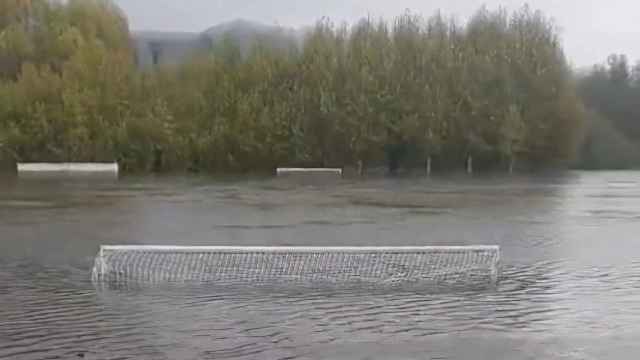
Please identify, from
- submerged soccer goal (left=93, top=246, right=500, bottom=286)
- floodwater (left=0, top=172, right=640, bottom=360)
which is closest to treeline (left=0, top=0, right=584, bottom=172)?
floodwater (left=0, top=172, right=640, bottom=360)

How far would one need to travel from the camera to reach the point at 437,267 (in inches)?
504

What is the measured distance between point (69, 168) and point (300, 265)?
4763 centimetres

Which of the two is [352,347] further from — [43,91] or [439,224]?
[43,91]

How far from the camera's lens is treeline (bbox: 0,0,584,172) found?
199ft

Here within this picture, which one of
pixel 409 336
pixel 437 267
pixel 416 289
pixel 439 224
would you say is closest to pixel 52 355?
pixel 409 336

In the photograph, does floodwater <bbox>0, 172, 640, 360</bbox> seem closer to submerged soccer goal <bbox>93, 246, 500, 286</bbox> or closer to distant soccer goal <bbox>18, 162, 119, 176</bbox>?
submerged soccer goal <bbox>93, 246, 500, 286</bbox>

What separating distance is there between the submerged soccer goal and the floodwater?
0.44m

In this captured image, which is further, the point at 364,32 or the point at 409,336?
the point at 364,32

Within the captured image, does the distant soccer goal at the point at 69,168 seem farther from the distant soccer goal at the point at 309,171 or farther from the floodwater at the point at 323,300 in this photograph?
the floodwater at the point at 323,300

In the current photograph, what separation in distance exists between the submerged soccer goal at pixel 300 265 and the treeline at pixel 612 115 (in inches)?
2371

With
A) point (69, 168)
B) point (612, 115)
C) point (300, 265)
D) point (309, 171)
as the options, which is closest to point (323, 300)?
point (300, 265)

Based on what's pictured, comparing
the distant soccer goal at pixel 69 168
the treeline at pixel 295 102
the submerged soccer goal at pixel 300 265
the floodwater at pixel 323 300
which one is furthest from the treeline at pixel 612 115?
the submerged soccer goal at pixel 300 265

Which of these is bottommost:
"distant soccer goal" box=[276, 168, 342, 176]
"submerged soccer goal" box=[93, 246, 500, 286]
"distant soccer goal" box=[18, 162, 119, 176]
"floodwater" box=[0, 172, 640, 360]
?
"distant soccer goal" box=[276, 168, 342, 176]

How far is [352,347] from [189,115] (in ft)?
182
